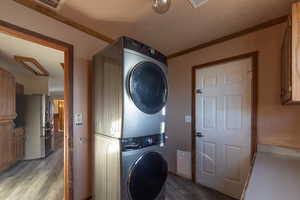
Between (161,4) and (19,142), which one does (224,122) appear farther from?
(19,142)

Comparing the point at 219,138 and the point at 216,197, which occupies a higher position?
the point at 219,138

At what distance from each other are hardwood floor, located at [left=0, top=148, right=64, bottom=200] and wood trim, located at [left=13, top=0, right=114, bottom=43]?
7.71ft

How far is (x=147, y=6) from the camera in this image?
1517 millimetres

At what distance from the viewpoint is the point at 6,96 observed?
3016 millimetres

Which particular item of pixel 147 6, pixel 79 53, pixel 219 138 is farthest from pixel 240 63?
pixel 79 53

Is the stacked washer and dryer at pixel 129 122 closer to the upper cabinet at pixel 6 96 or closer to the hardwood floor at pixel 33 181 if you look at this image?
the hardwood floor at pixel 33 181

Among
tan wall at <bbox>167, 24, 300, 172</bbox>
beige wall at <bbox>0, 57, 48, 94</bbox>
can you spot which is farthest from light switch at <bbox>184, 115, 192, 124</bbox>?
beige wall at <bbox>0, 57, 48, 94</bbox>

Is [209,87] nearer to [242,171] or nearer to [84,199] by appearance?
[242,171]

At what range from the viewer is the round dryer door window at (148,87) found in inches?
Answer: 50.8

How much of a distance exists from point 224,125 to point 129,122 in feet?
5.12

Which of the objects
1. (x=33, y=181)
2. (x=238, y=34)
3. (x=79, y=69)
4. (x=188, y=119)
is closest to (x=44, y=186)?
(x=33, y=181)

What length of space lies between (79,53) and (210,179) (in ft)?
8.64

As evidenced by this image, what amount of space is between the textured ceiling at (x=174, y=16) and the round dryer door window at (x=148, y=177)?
1.53 metres

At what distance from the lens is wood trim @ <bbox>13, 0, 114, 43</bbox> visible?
141 centimetres
